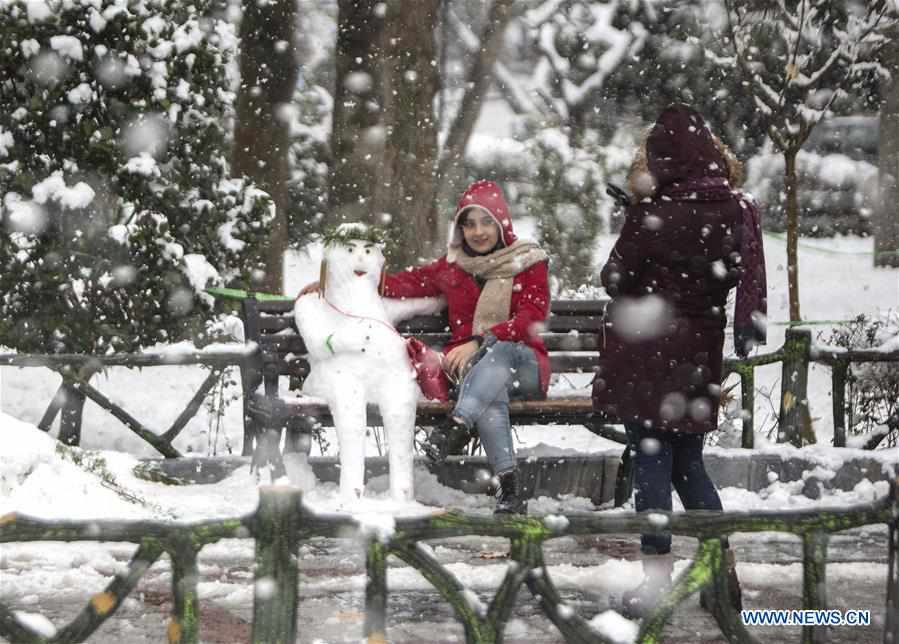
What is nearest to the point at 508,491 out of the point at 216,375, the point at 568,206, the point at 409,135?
the point at 216,375

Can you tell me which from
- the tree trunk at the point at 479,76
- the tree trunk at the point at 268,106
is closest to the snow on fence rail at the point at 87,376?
the tree trunk at the point at 268,106

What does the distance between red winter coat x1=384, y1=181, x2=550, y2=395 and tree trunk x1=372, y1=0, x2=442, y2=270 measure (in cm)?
360

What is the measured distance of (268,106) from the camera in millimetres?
12633

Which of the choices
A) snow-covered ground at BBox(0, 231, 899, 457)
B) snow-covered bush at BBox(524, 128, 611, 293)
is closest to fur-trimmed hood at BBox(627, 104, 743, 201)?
snow-covered ground at BBox(0, 231, 899, 457)

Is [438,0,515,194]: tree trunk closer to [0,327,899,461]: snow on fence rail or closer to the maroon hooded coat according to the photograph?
[0,327,899,461]: snow on fence rail

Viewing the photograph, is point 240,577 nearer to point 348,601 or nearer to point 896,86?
point 348,601

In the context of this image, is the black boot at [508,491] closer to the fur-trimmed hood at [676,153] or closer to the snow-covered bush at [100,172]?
the fur-trimmed hood at [676,153]

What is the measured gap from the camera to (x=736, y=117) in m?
20.3

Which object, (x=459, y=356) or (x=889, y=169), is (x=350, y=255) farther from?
(x=889, y=169)

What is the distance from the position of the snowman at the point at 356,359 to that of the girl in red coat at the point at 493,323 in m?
0.25

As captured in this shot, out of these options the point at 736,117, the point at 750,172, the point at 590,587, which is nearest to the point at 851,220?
the point at 750,172

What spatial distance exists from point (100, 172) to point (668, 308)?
4.70m

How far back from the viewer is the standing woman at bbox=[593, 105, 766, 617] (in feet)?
17.2

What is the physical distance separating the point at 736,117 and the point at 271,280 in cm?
992
